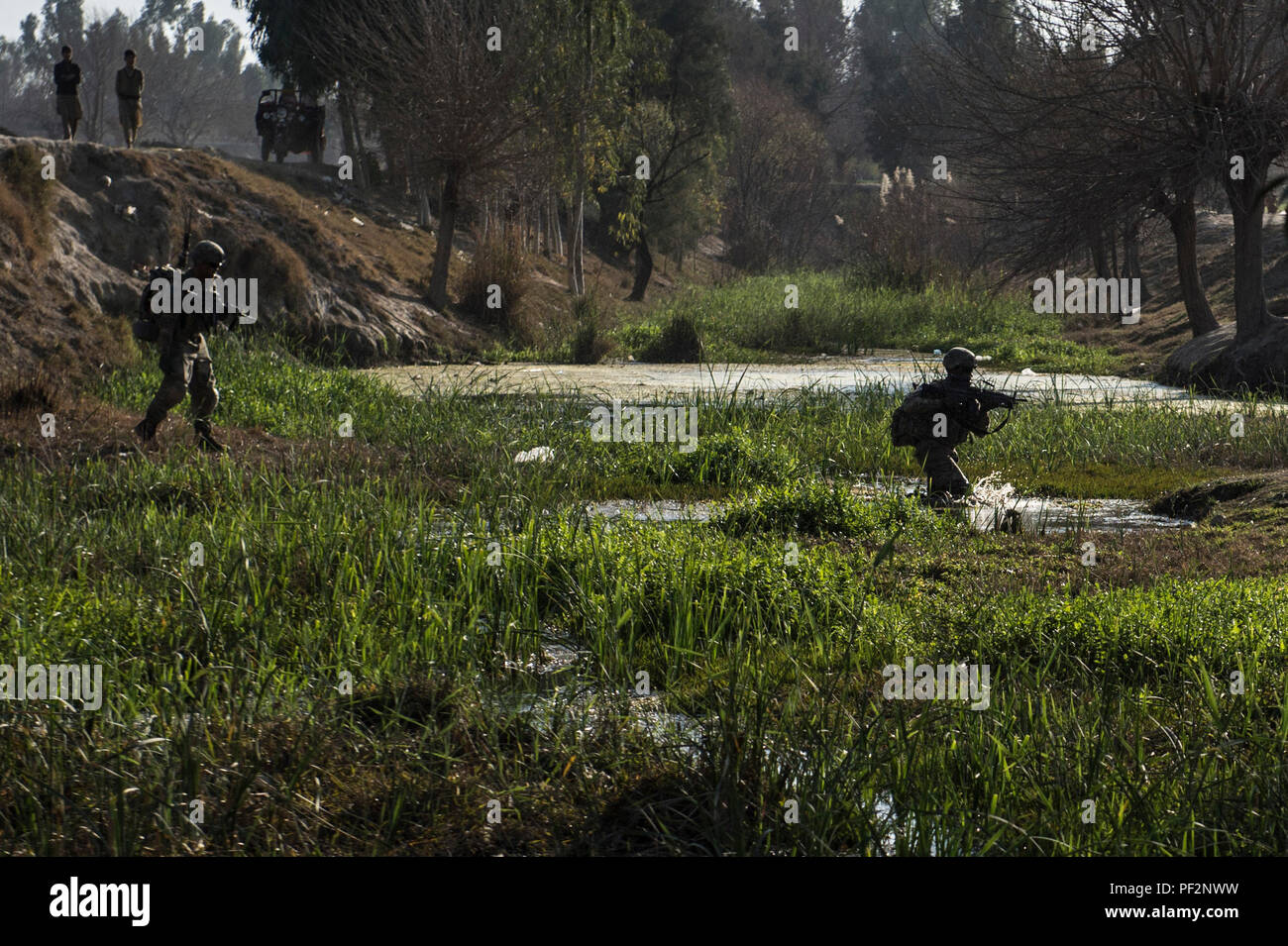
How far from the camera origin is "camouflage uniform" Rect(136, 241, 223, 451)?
388 inches

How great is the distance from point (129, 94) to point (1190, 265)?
1852 centimetres

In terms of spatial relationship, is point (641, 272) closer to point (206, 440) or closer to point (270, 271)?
point (270, 271)

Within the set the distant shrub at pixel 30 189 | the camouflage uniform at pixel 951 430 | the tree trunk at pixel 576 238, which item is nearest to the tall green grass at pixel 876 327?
the tree trunk at pixel 576 238

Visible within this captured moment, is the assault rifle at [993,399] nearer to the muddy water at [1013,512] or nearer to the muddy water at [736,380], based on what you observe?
the muddy water at [1013,512]

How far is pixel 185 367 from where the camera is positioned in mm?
10023

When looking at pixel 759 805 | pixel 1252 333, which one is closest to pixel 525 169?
pixel 1252 333

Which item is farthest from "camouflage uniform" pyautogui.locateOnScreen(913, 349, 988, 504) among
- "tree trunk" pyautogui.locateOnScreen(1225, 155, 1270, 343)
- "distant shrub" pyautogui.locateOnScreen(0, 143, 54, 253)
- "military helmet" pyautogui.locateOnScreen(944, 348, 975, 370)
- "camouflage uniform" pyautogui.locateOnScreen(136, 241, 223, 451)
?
"tree trunk" pyautogui.locateOnScreen(1225, 155, 1270, 343)

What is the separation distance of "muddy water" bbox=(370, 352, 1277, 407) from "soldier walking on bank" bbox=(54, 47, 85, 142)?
27.2ft

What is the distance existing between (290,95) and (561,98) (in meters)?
11.1

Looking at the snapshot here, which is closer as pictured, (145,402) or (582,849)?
(582,849)

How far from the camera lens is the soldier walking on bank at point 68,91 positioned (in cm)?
2238

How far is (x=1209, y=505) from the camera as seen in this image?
9.34 m

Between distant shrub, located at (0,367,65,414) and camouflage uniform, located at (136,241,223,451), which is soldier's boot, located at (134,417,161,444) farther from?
distant shrub, located at (0,367,65,414)

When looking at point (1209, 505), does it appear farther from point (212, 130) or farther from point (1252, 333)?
A: point (212, 130)
